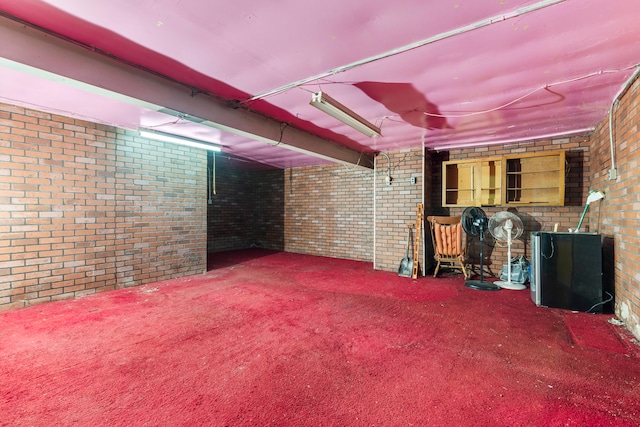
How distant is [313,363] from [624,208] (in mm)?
3714

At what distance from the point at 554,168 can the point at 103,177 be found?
7604 mm

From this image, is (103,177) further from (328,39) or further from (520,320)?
(520,320)

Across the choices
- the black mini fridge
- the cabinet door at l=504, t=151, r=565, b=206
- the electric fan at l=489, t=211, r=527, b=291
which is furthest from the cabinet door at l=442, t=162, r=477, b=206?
the black mini fridge

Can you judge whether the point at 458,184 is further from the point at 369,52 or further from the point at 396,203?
the point at 369,52

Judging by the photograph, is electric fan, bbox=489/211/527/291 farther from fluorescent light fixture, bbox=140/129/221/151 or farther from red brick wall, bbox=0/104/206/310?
red brick wall, bbox=0/104/206/310

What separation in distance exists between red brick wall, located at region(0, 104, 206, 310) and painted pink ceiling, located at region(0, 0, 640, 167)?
Result: 0.58m

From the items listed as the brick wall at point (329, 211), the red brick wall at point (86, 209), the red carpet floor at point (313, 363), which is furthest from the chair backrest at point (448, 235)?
the red brick wall at point (86, 209)

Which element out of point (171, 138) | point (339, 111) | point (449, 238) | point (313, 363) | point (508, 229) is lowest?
point (313, 363)

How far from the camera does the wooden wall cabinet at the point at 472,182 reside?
537cm

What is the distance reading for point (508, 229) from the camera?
15.3ft

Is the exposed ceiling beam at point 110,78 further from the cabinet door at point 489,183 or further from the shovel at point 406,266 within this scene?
the cabinet door at point 489,183

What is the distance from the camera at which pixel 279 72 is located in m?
2.62

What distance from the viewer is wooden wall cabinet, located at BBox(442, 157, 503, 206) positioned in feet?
17.6

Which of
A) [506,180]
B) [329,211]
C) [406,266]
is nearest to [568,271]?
[506,180]
